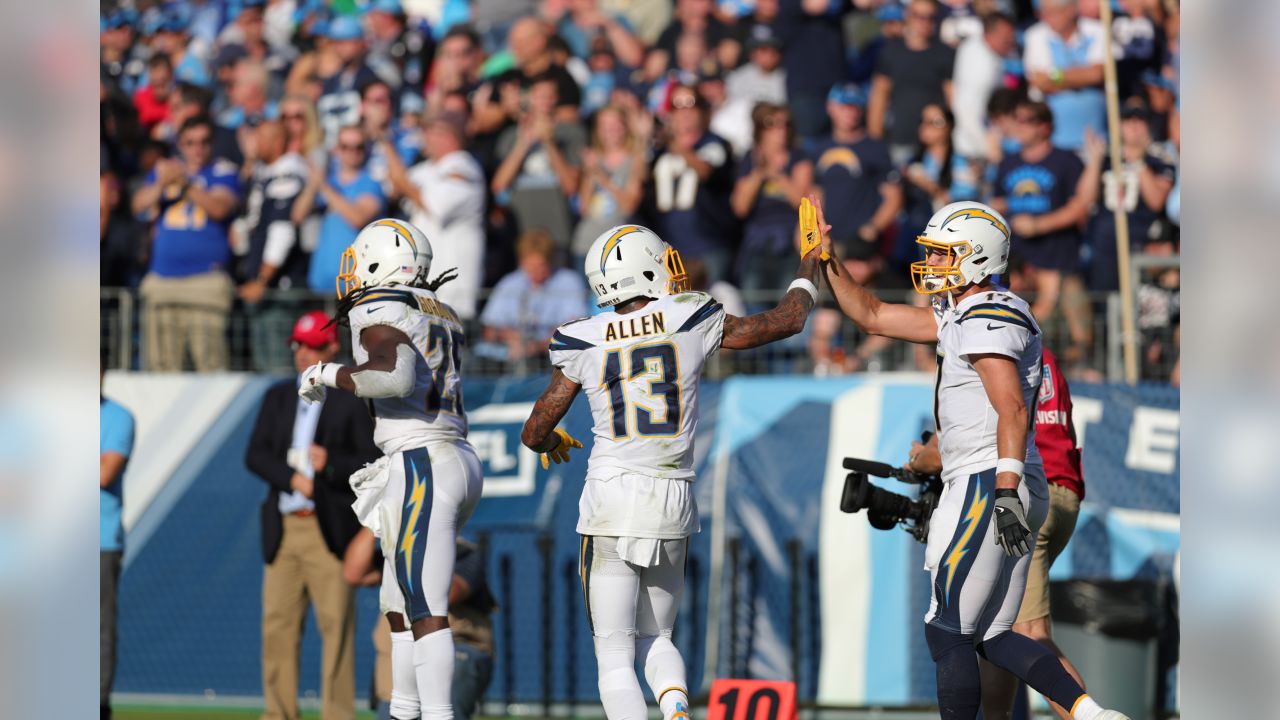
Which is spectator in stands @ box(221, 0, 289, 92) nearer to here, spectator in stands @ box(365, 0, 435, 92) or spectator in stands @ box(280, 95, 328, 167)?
spectator in stands @ box(365, 0, 435, 92)

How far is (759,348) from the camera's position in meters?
11.5

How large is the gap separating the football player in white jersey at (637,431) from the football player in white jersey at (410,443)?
2.04 ft

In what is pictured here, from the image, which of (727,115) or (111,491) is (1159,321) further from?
(111,491)

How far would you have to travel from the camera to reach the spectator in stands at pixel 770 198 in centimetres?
1159

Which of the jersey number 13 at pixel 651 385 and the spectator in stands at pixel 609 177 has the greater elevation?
the spectator in stands at pixel 609 177

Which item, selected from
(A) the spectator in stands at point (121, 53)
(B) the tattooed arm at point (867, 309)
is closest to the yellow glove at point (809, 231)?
(B) the tattooed arm at point (867, 309)

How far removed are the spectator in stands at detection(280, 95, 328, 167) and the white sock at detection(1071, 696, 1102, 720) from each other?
825 centimetres

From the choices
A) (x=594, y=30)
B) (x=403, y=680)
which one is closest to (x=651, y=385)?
(x=403, y=680)

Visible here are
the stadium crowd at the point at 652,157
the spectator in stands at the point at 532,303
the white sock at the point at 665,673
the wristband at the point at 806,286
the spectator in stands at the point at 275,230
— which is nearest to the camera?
the white sock at the point at 665,673

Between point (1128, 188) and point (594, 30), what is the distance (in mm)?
5169

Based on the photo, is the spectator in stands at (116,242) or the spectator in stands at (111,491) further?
the spectator in stands at (116,242)

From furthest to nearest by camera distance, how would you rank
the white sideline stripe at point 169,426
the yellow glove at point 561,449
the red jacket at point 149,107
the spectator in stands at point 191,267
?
the red jacket at point 149,107, the spectator in stands at point 191,267, the white sideline stripe at point 169,426, the yellow glove at point 561,449

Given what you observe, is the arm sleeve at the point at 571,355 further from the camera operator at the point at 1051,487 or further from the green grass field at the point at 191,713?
the green grass field at the point at 191,713
